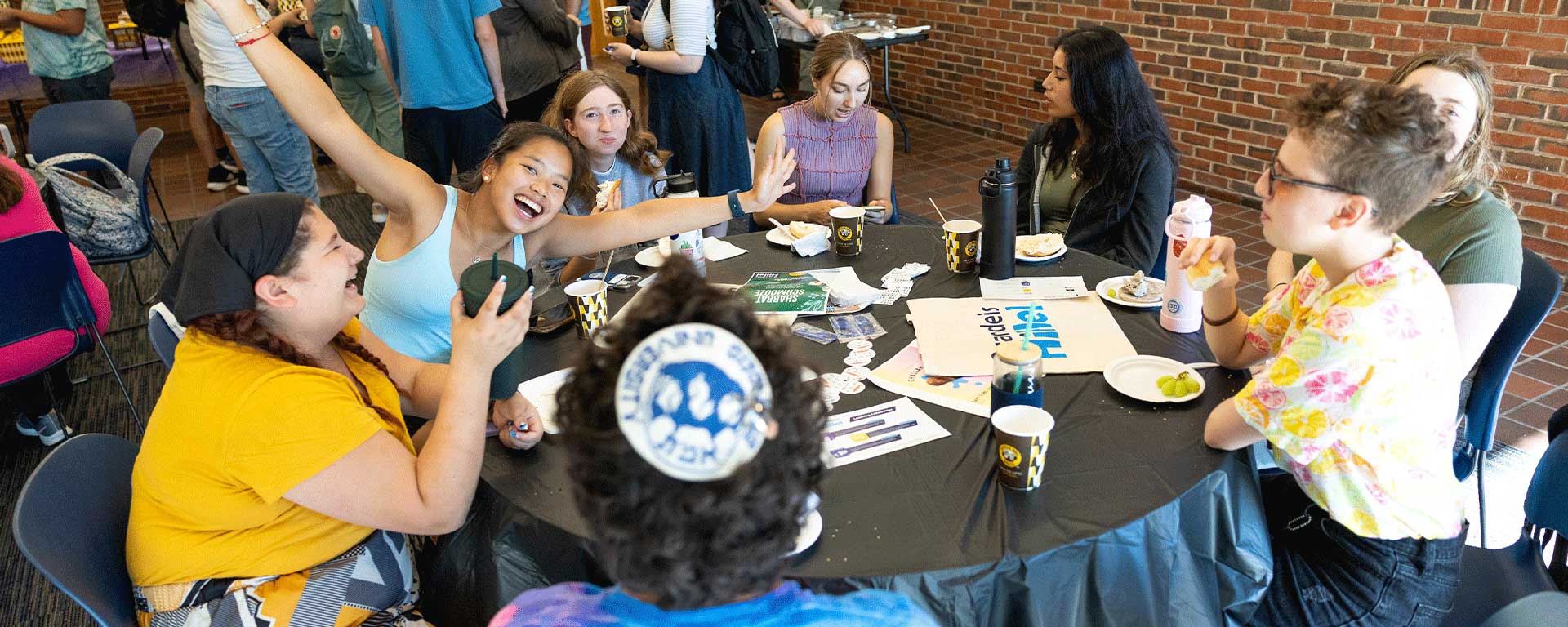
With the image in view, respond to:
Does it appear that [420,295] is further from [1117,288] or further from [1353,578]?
[1353,578]

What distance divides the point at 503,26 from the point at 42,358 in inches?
89.5

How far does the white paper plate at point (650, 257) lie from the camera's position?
8.33ft

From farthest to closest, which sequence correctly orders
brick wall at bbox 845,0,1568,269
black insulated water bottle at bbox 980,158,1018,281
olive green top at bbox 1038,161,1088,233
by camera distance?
1. brick wall at bbox 845,0,1568,269
2. olive green top at bbox 1038,161,1088,233
3. black insulated water bottle at bbox 980,158,1018,281

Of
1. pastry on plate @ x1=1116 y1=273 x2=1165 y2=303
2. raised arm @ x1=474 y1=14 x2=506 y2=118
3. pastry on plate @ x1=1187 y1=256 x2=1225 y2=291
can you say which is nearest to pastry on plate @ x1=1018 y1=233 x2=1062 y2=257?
pastry on plate @ x1=1116 y1=273 x2=1165 y2=303

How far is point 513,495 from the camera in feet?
5.09

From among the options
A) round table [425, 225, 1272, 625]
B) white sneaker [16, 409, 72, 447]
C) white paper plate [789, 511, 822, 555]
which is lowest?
white sneaker [16, 409, 72, 447]

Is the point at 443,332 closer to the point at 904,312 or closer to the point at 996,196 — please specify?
the point at 904,312

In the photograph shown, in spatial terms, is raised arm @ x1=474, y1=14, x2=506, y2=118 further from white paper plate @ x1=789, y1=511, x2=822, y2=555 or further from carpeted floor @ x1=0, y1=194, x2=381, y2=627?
white paper plate @ x1=789, y1=511, x2=822, y2=555

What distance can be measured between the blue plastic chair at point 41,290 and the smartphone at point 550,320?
1.54 metres

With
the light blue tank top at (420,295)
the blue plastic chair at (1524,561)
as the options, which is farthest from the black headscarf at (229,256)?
the blue plastic chair at (1524,561)

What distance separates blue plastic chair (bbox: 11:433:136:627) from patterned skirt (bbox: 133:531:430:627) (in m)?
0.05

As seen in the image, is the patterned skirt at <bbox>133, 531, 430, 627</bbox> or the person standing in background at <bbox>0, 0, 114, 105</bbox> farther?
the person standing in background at <bbox>0, 0, 114, 105</bbox>

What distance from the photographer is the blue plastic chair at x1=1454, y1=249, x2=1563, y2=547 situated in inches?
75.3

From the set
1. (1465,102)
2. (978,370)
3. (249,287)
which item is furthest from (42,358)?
(1465,102)
